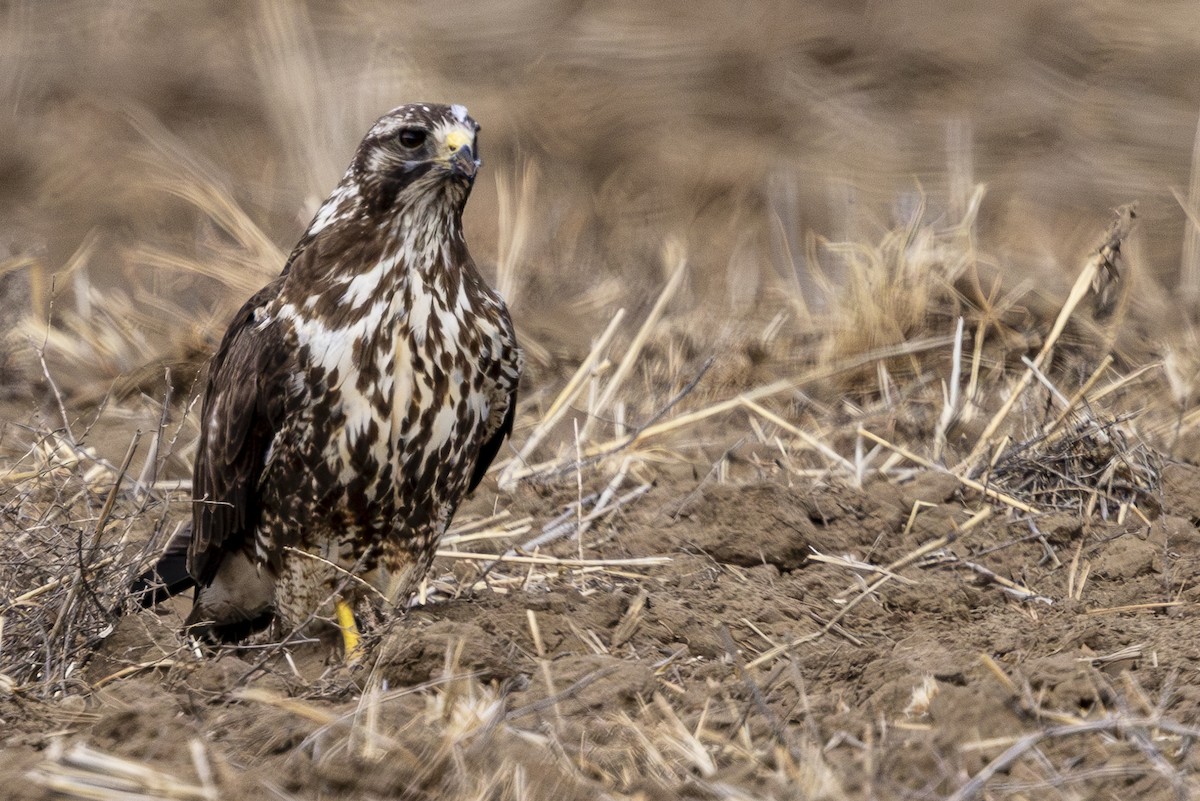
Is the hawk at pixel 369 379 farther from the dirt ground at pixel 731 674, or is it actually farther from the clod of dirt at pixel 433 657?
the clod of dirt at pixel 433 657

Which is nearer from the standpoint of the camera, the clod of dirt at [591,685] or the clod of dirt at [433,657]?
the clod of dirt at [591,685]

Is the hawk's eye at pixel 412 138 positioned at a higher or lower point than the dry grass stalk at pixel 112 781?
higher

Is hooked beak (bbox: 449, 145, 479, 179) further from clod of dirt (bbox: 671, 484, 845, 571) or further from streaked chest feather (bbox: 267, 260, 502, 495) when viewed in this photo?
clod of dirt (bbox: 671, 484, 845, 571)

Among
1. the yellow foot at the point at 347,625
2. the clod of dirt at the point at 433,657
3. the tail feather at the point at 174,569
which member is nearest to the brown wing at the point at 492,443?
the yellow foot at the point at 347,625

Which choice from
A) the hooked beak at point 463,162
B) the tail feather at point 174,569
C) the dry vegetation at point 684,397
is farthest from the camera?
the tail feather at point 174,569

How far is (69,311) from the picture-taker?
327 inches

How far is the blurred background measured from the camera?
342 inches

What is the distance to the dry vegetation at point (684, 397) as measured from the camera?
3256 mm

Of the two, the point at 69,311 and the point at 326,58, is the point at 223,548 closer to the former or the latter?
the point at 69,311

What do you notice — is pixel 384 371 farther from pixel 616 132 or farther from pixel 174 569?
pixel 616 132

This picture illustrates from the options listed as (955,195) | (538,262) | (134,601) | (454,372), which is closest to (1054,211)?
(955,195)

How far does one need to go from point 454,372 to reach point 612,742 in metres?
1.41

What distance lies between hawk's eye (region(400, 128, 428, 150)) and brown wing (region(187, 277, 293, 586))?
1.71 feet

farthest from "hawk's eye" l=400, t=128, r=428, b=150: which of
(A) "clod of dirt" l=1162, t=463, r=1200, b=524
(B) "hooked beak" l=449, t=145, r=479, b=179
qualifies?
(A) "clod of dirt" l=1162, t=463, r=1200, b=524
